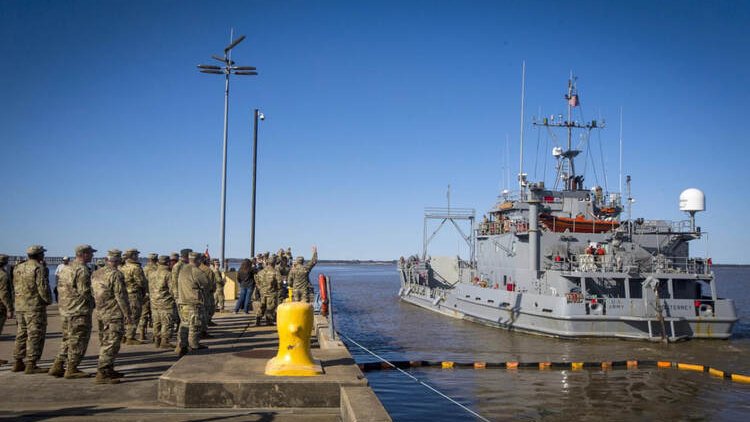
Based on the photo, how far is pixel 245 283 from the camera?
16.4 m

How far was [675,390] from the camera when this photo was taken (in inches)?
490

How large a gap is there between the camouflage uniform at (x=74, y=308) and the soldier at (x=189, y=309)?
171 centimetres

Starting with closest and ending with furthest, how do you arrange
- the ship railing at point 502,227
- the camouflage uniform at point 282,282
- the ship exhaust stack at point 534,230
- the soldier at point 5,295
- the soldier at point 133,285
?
the soldier at point 5,295 < the soldier at point 133,285 < the camouflage uniform at point 282,282 < the ship exhaust stack at point 534,230 < the ship railing at point 502,227

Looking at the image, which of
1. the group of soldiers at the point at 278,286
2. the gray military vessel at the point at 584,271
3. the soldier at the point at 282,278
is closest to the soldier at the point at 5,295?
the group of soldiers at the point at 278,286

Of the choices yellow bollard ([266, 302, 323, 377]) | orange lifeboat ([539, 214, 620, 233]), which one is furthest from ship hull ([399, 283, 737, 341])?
yellow bollard ([266, 302, 323, 377])

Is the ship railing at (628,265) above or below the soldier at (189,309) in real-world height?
above

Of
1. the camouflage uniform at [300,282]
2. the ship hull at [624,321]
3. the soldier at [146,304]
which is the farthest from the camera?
the ship hull at [624,321]

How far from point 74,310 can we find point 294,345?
2874 mm

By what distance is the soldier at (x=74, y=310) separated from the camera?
23.7 ft

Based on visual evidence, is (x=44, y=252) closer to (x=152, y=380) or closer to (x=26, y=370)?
(x=26, y=370)

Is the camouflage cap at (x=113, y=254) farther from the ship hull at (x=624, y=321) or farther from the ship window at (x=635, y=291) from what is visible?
the ship window at (x=635, y=291)

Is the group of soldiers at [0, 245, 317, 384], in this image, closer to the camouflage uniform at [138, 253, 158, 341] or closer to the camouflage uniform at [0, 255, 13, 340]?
the camouflage uniform at [0, 255, 13, 340]

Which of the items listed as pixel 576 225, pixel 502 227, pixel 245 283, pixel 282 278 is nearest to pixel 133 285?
pixel 282 278

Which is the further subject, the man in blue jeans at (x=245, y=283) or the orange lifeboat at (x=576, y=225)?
the orange lifeboat at (x=576, y=225)
